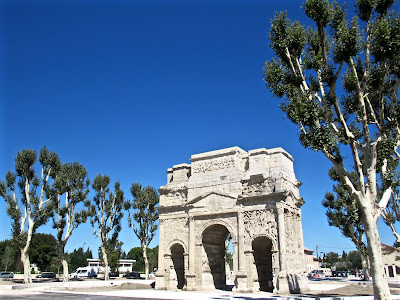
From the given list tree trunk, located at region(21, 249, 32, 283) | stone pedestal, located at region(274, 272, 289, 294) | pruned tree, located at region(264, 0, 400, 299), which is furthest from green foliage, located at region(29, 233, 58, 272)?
pruned tree, located at region(264, 0, 400, 299)

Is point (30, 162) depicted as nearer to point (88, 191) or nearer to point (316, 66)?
point (88, 191)

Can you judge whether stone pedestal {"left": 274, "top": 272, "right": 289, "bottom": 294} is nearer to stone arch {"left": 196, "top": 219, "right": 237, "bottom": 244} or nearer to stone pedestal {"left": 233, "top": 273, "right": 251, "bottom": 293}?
stone pedestal {"left": 233, "top": 273, "right": 251, "bottom": 293}

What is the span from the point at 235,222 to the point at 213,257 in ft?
13.5

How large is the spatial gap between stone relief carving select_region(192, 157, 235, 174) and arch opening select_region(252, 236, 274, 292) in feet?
19.2

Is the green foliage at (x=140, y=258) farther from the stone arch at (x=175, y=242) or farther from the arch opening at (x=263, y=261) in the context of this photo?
the arch opening at (x=263, y=261)

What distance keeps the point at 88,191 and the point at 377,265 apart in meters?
32.5

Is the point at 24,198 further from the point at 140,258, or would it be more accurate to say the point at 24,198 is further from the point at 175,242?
the point at 140,258

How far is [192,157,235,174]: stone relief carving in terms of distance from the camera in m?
26.2

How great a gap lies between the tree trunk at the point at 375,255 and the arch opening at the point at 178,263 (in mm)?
17043

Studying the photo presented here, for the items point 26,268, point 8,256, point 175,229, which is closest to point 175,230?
point 175,229

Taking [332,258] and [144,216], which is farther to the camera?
[332,258]

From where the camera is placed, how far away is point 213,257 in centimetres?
2648

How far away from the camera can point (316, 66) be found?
14.8 meters

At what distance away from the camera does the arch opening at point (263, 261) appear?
25.1m
